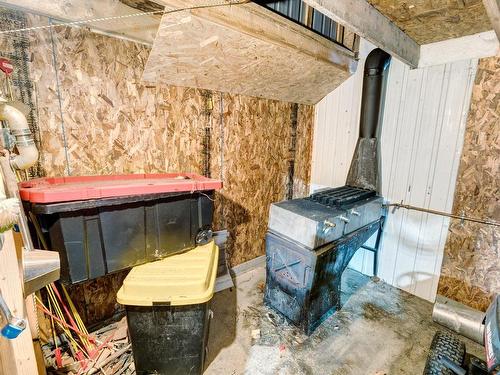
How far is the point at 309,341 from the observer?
213cm

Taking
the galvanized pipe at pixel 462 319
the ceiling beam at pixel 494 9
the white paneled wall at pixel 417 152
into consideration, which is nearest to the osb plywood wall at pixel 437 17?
the white paneled wall at pixel 417 152

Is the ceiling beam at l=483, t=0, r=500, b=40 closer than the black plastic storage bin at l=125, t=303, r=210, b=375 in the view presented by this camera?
Yes

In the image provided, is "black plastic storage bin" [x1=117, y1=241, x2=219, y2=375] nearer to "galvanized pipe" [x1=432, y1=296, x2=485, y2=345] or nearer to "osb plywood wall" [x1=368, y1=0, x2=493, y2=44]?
"galvanized pipe" [x1=432, y1=296, x2=485, y2=345]

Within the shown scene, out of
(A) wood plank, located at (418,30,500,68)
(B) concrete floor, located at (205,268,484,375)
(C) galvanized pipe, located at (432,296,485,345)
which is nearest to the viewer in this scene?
(C) galvanized pipe, located at (432,296,485,345)

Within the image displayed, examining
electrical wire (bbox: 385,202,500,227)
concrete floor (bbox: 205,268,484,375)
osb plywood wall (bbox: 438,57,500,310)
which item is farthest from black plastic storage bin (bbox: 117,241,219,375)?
osb plywood wall (bbox: 438,57,500,310)

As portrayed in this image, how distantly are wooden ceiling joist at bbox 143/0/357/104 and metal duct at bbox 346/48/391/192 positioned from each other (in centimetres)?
38

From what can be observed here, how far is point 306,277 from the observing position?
6.64ft

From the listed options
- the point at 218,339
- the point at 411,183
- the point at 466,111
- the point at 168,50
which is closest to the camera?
the point at 168,50

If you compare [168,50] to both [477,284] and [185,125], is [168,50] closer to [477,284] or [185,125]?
[185,125]

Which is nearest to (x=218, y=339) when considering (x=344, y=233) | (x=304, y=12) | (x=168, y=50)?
(x=344, y=233)

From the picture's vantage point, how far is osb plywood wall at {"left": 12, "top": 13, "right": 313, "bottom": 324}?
1777 mm

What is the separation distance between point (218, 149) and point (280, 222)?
110cm

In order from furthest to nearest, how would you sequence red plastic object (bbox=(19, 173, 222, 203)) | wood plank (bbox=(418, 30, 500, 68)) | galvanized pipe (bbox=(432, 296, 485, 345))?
wood plank (bbox=(418, 30, 500, 68)) < galvanized pipe (bbox=(432, 296, 485, 345)) < red plastic object (bbox=(19, 173, 222, 203))

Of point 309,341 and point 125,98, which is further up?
point 125,98
